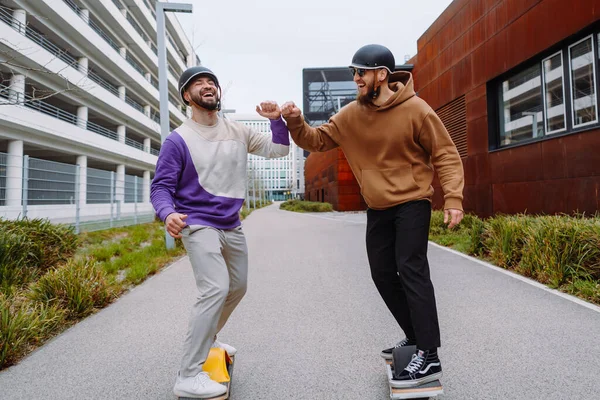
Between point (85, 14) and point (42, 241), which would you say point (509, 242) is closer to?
point (42, 241)

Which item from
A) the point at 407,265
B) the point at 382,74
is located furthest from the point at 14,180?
the point at 407,265

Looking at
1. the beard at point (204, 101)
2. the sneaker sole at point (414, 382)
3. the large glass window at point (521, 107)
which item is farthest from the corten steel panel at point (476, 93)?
the sneaker sole at point (414, 382)

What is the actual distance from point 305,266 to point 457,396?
485 centimetres

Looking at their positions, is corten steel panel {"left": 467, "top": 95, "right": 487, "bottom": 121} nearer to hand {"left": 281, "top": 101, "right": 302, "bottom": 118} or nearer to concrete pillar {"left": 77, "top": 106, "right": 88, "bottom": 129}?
hand {"left": 281, "top": 101, "right": 302, "bottom": 118}

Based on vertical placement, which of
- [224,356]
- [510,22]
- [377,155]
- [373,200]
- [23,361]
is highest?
[510,22]

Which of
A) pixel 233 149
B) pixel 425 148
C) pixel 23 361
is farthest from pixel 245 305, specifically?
pixel 425 148

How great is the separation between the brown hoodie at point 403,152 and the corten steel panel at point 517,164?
323 inches

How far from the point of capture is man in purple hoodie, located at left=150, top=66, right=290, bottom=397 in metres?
2.15

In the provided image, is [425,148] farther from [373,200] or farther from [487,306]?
[487,306]

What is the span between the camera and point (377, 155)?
2.54 m

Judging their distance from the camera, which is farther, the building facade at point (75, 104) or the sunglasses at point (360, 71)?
the building facade at point (75, 104)

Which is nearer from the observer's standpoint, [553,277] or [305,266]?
[553,277]

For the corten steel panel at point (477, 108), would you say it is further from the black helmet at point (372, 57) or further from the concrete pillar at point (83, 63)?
the concrete pillar at point (83, 63)

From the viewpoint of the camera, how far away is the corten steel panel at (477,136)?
38.3ft
